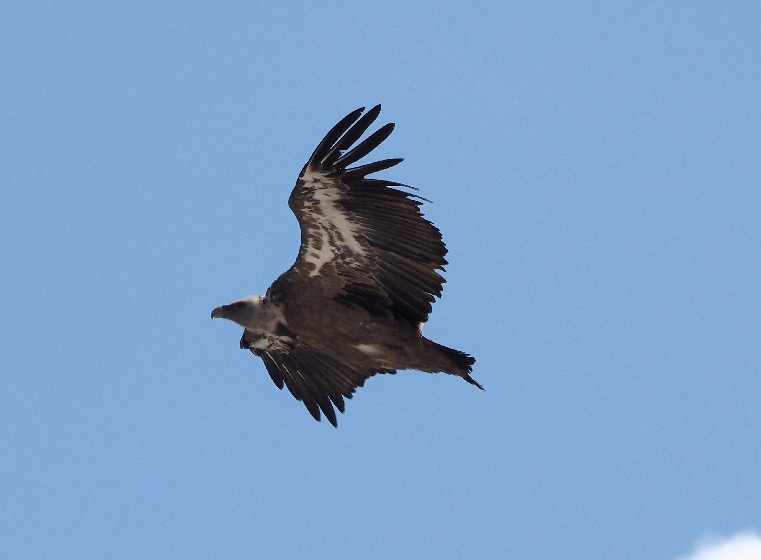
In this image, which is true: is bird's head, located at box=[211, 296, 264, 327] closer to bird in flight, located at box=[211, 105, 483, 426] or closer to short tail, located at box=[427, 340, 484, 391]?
bird in flight, located at box=[211, 105, 483, 426]

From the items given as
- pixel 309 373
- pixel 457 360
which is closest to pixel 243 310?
pixel 309 373

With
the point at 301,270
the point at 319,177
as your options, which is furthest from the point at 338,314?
the point at 319,177

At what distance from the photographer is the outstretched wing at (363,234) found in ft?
52.6

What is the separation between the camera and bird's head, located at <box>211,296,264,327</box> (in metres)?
17.4

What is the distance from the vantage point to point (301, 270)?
16969 mm

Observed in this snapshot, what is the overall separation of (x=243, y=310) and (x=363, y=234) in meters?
1.87

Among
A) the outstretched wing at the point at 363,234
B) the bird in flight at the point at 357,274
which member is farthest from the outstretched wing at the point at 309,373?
the outstretched wing at the point at 363,234

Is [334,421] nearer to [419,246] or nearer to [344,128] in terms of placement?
[419,246]

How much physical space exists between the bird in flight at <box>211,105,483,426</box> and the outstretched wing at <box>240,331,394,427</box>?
0.38 meters

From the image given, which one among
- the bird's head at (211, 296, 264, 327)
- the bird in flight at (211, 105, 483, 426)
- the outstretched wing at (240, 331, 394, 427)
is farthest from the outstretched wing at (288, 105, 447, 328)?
the outstretched wing at (240, 331, 394, 427)

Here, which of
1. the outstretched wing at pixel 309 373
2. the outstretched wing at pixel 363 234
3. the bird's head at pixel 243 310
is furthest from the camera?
the outstretched wing at pixel 309 373

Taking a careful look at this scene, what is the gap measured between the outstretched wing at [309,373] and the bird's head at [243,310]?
2.01 feet

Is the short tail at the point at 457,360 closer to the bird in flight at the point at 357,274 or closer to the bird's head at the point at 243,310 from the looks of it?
the bird in flight at the point at 357,274

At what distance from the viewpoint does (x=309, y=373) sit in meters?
18.4
